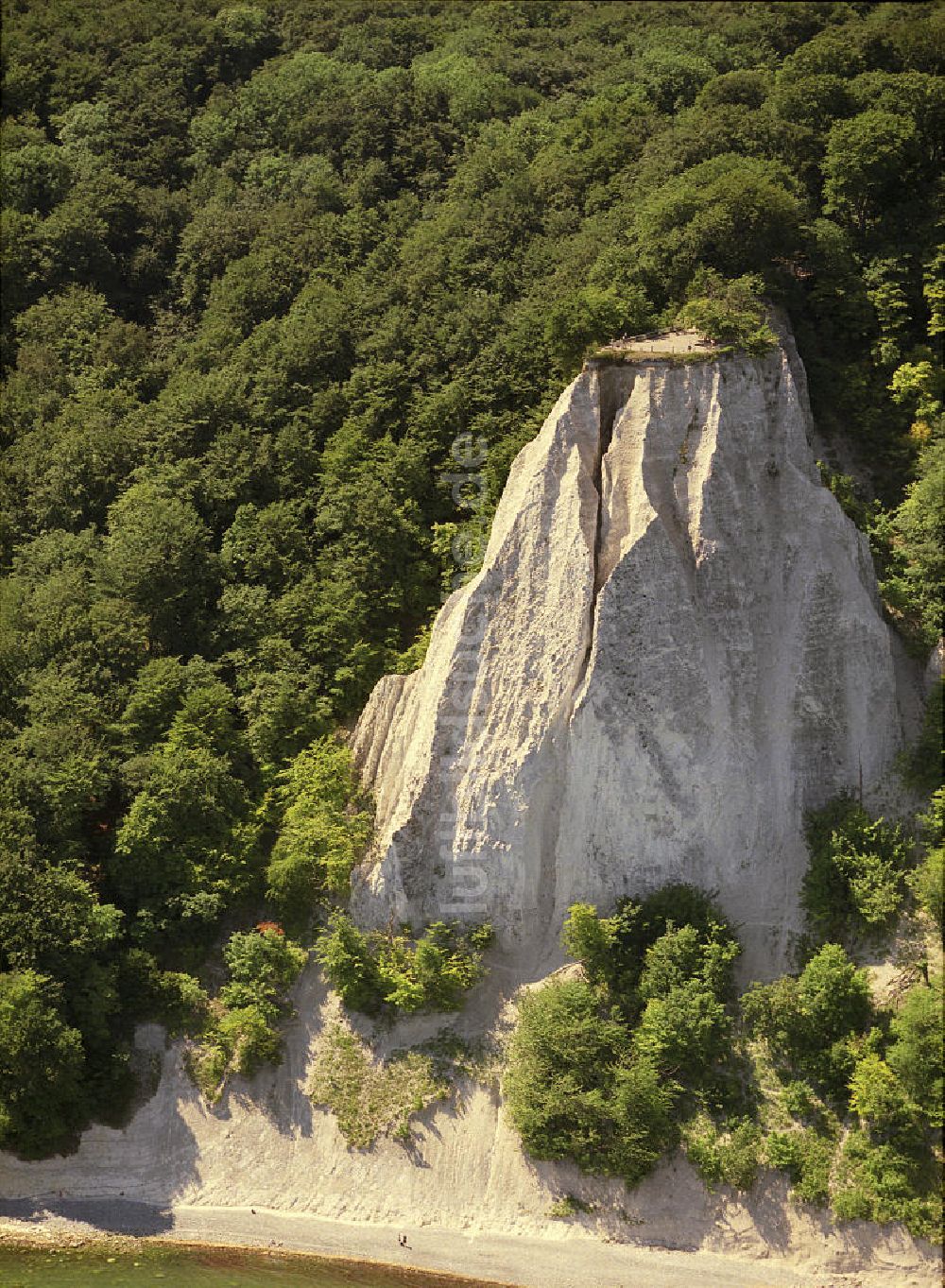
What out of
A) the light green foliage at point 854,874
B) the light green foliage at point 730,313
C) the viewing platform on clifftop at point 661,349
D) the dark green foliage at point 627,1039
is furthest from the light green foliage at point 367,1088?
the light green foliage at point 730,313

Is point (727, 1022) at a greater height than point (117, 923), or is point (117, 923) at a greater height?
point (117, 923)

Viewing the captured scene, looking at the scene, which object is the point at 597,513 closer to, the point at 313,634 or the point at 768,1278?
the point at 313,634

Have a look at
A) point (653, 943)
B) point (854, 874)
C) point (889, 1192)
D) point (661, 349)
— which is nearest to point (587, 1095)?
point (653, 943)

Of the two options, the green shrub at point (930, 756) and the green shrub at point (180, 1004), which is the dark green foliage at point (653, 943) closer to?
the green shrub at point (930, 756)

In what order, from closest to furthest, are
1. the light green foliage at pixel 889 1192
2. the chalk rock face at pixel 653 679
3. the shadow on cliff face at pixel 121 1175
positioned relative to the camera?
the light green foliage at pixel 889 1192 → the shadow on cliff face at pixel 121 1175 → the chalk rock face at pixel 653 679

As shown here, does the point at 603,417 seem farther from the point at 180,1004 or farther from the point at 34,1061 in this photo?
the point at 34,1061

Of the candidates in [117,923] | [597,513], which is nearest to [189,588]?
[117,923]
